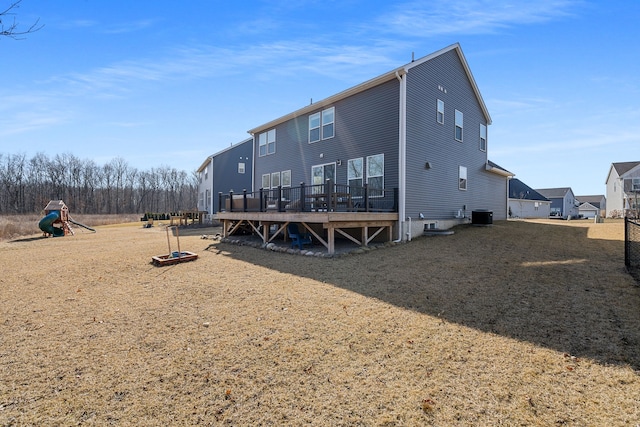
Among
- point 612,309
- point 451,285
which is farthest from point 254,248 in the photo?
point 612,309

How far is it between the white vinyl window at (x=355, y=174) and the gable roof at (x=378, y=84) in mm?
2744

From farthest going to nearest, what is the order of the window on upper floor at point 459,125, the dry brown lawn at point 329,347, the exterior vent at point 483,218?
the window on upper floor at point 459,125, the exterior vent at point 483,218, the dry brown lawn at point 329,347

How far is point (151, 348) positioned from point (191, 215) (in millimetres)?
24856

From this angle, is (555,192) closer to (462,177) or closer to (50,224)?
(462,177)

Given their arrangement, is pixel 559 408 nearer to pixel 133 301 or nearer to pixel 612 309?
pixel 612 309

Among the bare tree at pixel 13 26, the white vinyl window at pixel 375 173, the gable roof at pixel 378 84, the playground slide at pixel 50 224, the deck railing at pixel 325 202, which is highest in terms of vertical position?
the gable roof at pixel 378 84

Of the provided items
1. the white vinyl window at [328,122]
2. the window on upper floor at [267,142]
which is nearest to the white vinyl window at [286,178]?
the window on upper floor at [267,142]

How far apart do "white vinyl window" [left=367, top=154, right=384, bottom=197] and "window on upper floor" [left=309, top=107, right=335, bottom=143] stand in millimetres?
2541

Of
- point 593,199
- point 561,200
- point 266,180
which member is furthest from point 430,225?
point 593,199

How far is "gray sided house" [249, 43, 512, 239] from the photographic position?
1109 cm

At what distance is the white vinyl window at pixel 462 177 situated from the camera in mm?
13868

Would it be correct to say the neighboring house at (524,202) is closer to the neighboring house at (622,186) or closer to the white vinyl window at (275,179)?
the neighboring house at (622,186)

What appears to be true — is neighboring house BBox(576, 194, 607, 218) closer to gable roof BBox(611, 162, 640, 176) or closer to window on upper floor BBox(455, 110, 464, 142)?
gable roof BBox(611, 162, 640, 176)

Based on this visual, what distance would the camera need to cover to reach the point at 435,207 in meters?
12.4
